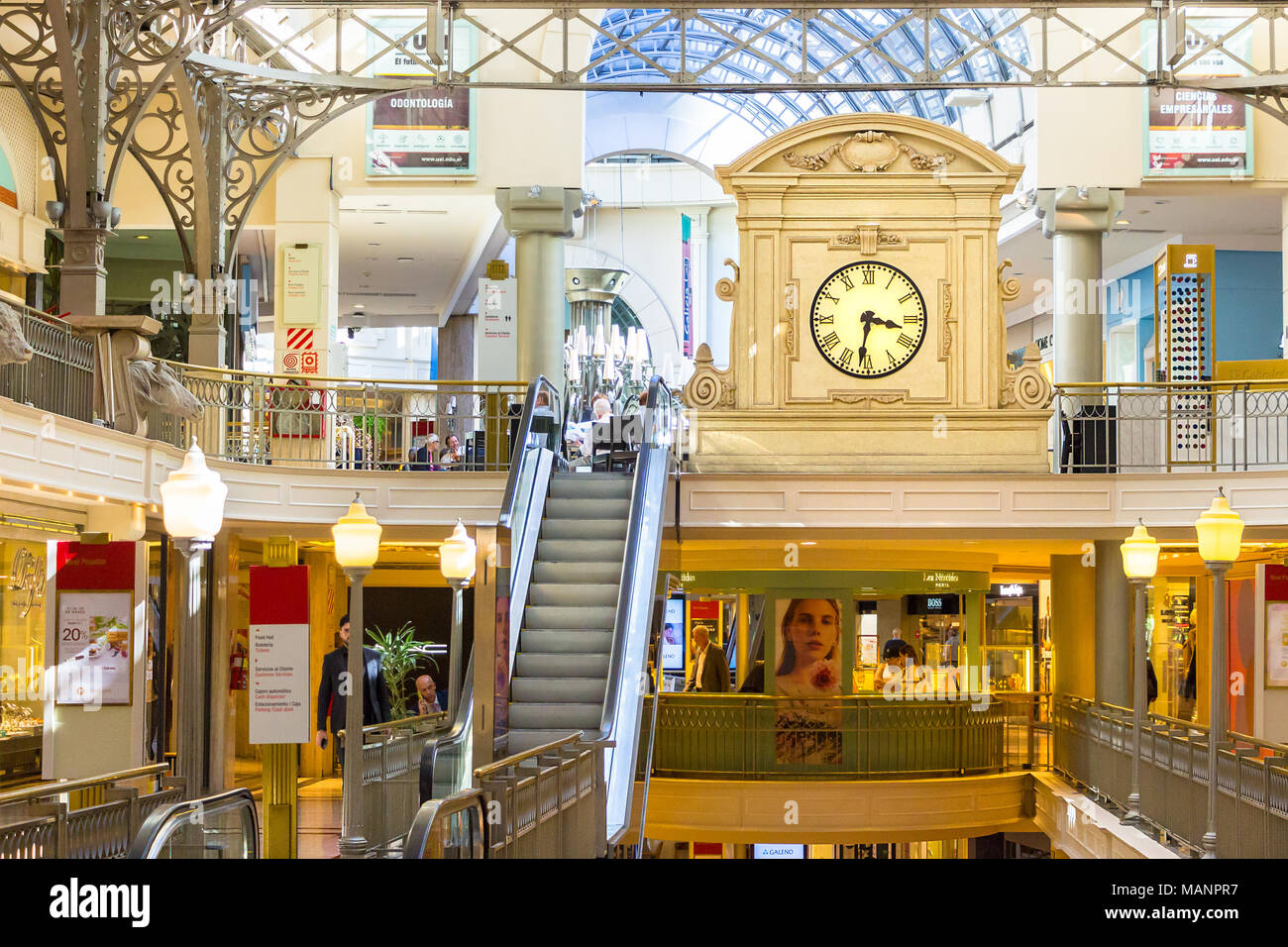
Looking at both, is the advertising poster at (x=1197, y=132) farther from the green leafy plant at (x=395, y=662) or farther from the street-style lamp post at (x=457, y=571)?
the street-style lamp post at (x=457, y=571)

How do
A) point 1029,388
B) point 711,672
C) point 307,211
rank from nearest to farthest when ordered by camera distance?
point 1029,388
point 711,672
point 307,211

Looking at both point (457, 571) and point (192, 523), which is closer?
point (192, 523)

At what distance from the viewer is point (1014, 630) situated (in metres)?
22.1

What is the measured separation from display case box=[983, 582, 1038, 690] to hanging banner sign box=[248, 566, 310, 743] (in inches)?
472

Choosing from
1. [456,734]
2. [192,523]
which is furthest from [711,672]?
[192,523]

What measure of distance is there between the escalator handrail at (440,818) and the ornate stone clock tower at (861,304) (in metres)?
9.03

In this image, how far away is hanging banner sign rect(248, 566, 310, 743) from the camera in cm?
1235

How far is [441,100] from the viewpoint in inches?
723

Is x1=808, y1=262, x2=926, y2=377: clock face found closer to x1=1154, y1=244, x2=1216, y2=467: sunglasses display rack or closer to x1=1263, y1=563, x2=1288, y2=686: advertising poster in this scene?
x1=1154, y1=244, x2=1216, y2=467: sunglasses display rack

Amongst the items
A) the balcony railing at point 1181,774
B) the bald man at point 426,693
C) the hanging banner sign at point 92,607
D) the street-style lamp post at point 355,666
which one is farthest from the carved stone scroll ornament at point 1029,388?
the hanging banner sign at point 92,607

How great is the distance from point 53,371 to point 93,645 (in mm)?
2199

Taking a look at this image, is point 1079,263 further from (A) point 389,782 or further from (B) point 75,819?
(B) point 75,819

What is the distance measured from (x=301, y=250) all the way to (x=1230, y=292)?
13.9 m

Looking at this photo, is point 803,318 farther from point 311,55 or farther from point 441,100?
point 311,55
